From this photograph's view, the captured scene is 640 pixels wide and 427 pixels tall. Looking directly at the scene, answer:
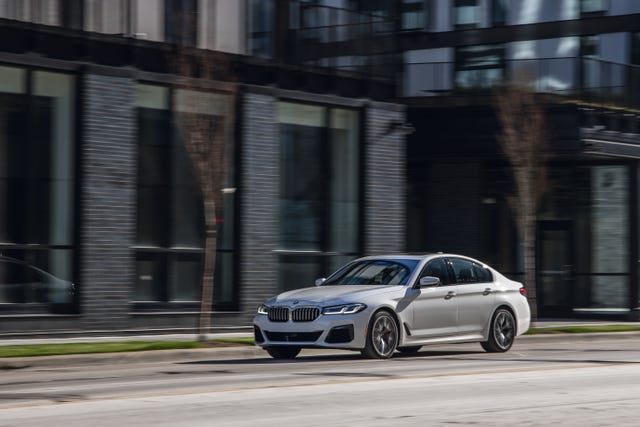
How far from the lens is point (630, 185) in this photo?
1270 inches

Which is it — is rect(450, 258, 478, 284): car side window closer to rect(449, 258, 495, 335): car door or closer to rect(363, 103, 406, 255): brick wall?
rect(449, 258, 495, 335): car door

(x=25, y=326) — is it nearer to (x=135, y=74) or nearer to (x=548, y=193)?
(x=135, y=74)

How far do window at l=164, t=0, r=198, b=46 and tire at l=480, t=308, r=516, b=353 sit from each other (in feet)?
24.5

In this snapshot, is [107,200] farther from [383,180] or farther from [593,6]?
[593,6]

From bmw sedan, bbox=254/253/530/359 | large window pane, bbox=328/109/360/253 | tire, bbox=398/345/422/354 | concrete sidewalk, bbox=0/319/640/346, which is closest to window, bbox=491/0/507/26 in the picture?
large window pane, bbox=328/109/360/253

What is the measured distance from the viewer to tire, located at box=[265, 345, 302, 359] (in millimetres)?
18266

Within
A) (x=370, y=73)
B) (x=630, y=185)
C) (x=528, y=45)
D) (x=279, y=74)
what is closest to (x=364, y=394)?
(x=279, y=74)

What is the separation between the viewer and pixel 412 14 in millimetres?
36469

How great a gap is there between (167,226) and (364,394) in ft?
37.9

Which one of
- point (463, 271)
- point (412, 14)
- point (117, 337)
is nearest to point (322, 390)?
point (463, 271)

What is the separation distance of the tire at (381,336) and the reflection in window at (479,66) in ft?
49.9

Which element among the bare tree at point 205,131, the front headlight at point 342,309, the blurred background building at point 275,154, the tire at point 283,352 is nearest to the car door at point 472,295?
the front headlight at point 342,309

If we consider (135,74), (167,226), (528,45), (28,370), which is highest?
(528,45)

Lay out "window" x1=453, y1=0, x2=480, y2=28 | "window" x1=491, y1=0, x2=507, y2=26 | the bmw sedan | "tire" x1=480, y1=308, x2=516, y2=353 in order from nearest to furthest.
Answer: the bmw sedan
"tire" x1=480, y1=308, x2=516, y2=353
"window" x1=491, y1=0, x2=507, y2=26
"window" x1=453, y1=0, x2=480, y2=28
